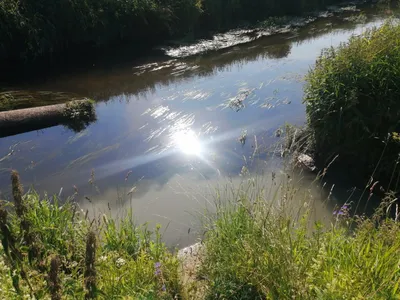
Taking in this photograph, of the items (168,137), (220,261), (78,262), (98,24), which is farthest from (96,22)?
(220,261)

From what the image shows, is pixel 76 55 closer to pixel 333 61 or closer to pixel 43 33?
pixel 43 33

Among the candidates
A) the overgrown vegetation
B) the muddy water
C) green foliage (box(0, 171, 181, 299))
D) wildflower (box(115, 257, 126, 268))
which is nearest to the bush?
the muddy water

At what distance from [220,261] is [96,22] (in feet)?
28.7

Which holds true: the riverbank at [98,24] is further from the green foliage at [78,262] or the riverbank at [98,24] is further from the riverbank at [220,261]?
the riverbank at [220,261]

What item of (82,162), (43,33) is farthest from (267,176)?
(43,33)

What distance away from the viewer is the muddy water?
4.72m

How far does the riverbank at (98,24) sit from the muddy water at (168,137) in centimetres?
112

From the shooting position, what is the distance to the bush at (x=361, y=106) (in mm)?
4598

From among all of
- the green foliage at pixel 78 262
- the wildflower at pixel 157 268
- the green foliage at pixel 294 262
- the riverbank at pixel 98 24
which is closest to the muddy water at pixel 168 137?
the green foliage at pixel 78 262

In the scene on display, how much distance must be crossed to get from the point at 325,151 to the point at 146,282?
3.29 metres

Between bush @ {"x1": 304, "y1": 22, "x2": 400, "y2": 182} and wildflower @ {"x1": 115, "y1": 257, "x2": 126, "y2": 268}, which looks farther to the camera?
bush @ {"x1": 304, "y1": 22, "x2": 400, "y2": 182}

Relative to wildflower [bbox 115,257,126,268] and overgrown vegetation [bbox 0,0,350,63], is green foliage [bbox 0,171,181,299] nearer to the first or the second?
wildflower [bbox 115,257,126,268]

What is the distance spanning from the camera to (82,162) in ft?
18.3

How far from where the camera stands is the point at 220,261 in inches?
114
